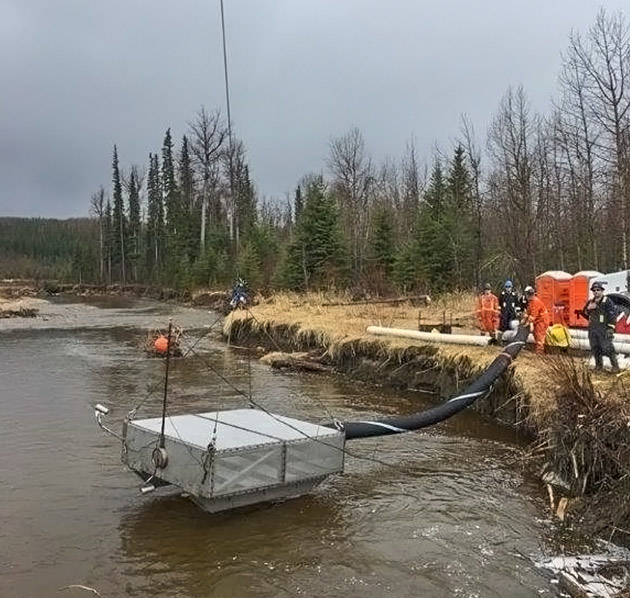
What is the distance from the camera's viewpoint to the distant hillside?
95188 millimetres

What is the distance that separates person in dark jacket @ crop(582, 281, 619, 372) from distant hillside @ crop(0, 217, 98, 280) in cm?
8157

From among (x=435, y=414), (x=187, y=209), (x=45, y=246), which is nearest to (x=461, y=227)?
(x=435, y=414)

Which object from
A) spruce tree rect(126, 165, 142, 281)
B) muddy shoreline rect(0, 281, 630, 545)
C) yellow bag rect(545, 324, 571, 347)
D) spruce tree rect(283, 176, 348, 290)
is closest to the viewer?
muddy shoreline rect(0, 281, 630, 545)

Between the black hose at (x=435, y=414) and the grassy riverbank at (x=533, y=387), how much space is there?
11.6 inches

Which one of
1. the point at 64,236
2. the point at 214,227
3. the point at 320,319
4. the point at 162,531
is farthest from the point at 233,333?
the point at 64,236

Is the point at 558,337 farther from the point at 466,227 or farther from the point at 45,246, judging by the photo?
the point at 45,246

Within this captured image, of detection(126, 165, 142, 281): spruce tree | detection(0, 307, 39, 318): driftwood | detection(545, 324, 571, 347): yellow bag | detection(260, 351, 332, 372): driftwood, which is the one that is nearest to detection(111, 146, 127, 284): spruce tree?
detection(126, 165, 142, 281): spruce tree

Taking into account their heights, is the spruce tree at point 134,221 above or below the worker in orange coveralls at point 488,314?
above

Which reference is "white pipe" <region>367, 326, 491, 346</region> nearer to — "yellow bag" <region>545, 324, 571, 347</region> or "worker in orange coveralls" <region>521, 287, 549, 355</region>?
"worker in orange coveralls" <region>521, 287, 549, 355</region>

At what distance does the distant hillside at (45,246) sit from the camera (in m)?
95.2

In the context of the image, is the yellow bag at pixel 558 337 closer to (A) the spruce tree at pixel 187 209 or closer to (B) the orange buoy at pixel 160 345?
(B) the orange buoy at pixel 160 345

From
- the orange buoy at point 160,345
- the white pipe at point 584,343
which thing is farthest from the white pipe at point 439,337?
the orange buoy at point 160,345

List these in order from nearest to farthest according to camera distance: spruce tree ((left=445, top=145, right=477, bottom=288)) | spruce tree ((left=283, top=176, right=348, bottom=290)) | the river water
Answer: the river water < spruce tree ((left=445, top=145, right=477, bottom=288)) < spruce tree ((left=283, top=176, right=348, bottom=290))

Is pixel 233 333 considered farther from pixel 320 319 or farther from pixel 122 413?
pixel 122 413
